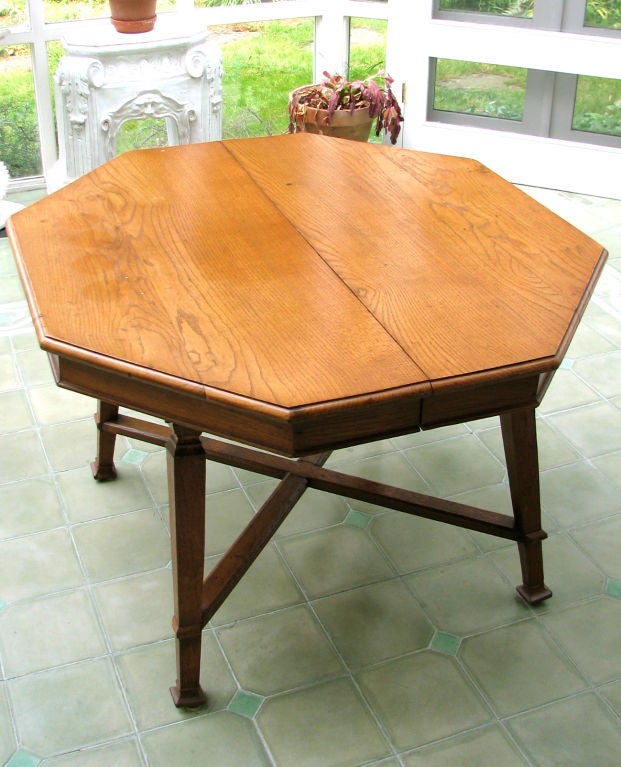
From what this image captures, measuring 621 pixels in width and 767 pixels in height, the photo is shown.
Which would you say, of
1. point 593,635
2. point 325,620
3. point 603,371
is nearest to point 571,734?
point 593,635

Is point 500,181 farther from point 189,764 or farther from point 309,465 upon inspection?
point 189,764

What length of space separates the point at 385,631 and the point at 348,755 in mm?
369

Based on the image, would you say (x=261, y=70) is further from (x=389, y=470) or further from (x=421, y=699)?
(x=421, y=699)

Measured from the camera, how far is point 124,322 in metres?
1.81

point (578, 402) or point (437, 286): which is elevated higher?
point (437, 286)

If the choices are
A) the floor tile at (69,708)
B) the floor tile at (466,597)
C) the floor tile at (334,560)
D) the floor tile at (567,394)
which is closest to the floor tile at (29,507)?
the floor tile at (69,708)

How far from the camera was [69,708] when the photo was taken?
6.86 feet

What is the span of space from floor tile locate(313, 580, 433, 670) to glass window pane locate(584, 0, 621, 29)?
3.09m

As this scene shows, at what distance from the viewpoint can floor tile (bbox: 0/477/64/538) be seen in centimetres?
262

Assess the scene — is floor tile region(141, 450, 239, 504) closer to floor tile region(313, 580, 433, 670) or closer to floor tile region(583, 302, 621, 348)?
floor tile region(313, 580, 433, 670)

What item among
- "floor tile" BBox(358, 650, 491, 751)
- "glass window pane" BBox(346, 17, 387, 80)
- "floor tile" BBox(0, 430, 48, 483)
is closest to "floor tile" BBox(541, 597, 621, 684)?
"floor tile" BBox(358, 650, 491, 751)

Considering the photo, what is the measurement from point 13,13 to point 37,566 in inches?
119

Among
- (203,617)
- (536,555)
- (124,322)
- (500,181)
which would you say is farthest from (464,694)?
(500,181)

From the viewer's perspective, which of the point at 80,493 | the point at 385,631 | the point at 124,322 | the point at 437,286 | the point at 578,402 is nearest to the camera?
the point at 124,322
